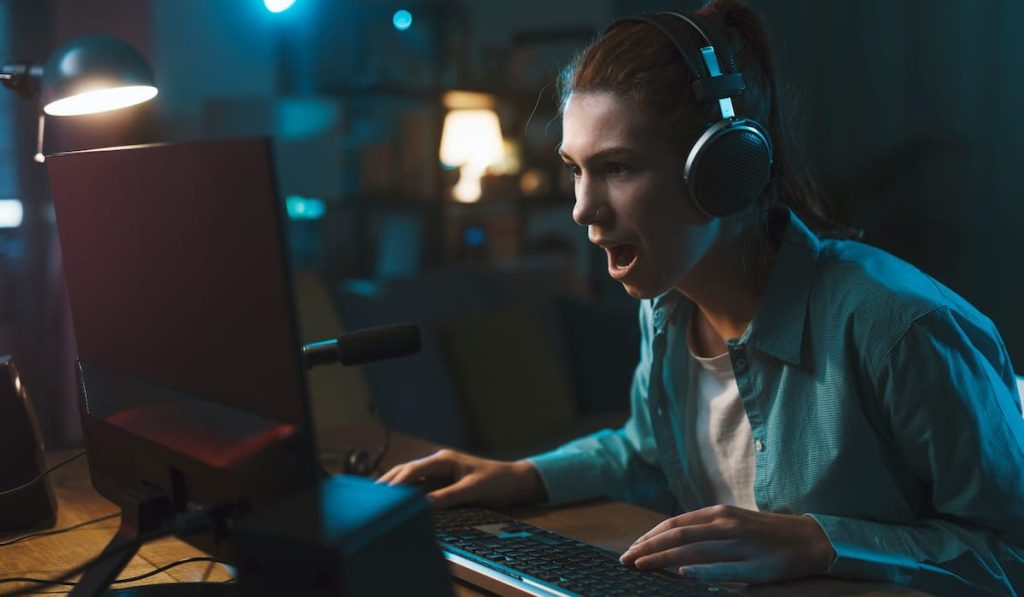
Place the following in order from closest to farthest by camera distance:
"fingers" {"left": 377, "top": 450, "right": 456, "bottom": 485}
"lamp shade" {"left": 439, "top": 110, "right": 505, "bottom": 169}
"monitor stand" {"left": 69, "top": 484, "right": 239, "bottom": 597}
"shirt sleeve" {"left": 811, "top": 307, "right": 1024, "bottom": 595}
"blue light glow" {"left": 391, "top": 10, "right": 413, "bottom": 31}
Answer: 1. "monitor stand" {"left": 69, "top": 484, "right": 239, "bottom": 597}
2. "shirt sleeve" {"left": 811, "top": 307, "right": 1024, "bottom": 595}
3. "fingers" {"left": 377, "top": 450, "right": 456, "bottom": 485}
4. "blue light glow" {"left": 391, "top": 10, "right": 413, "bottom": 31}
5. "lamp shade" {"left": 439, "top": 110, "right": 505, "bottom": 169}

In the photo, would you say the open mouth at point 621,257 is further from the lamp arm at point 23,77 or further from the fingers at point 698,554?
the lamp arm at point 23,77

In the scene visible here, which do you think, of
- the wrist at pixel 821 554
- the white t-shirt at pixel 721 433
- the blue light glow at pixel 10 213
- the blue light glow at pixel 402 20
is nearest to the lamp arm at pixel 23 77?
the white t-shirt at pixel 721 433

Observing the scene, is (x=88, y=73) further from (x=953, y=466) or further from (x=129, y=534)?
(x=953, y=466)

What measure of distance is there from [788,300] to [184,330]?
69 cm

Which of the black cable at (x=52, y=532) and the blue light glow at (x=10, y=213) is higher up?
the blue light glow at (x=10, y=213)

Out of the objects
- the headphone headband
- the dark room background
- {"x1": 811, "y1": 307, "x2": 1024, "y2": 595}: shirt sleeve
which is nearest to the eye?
the headphone headband

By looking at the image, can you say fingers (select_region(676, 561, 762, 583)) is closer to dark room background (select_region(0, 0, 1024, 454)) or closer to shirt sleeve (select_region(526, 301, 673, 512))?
shirt sleeve (select_region(526, 301, 673, 512))

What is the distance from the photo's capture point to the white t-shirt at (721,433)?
129 centimetres

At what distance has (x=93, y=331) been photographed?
927 millimetres

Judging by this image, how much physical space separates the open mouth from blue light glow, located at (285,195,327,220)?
273 cm

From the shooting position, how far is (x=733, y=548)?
0.93 metres

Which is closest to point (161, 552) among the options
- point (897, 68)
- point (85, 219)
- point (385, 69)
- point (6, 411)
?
point (6, 411)

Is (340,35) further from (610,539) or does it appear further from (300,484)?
(300,484)

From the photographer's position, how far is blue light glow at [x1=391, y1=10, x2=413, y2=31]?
4023 mm
